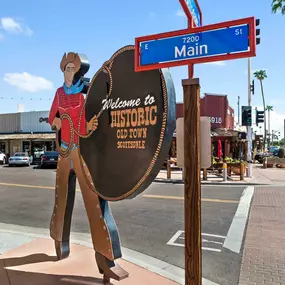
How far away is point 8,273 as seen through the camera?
481 centimetres

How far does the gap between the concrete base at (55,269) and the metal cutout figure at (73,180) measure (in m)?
0.19

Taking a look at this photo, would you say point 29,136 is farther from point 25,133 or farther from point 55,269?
point 55,269

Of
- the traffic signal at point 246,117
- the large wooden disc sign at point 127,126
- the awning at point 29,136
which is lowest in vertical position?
the large wooden disc sign at point 127,126

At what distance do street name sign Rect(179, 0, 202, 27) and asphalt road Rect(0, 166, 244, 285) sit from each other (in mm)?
3525

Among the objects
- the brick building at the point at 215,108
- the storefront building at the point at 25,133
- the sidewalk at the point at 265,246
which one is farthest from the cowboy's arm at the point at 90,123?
the storefront building at the point at 25,133

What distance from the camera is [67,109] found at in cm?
532

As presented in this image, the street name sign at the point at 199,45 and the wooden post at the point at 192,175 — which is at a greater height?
the street name sign at the point at 199,45

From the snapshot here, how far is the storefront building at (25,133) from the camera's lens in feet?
121

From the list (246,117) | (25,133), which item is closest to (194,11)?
(246,117)

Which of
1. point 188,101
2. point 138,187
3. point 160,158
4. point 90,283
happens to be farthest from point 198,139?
point 90,283

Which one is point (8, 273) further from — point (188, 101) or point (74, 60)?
point (188, 101)

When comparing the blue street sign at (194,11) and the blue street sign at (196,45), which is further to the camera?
the blue street sign at (194,11)

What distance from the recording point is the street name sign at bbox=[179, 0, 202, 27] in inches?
126

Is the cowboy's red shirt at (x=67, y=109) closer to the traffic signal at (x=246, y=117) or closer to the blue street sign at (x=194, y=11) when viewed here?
the blue street sign at (x=194, y=11)
